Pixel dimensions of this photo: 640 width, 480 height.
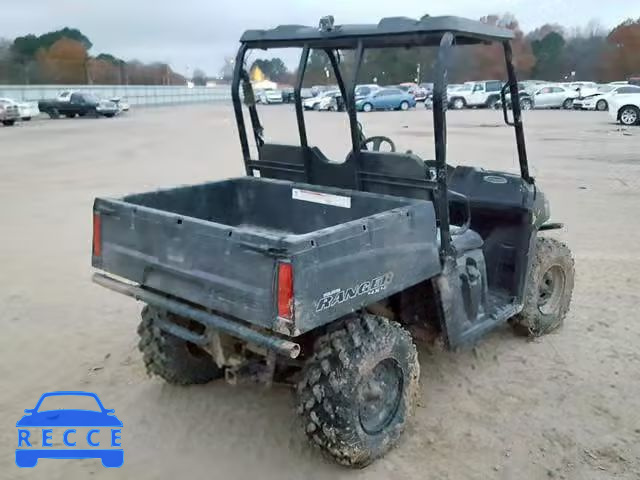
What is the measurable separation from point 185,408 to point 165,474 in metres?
0.69

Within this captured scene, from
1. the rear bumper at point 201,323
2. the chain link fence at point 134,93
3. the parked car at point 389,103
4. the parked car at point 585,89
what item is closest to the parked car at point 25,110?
A: the chain link fence at point 134,93

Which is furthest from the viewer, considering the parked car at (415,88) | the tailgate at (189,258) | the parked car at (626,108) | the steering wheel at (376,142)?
the parked car at (626,108)

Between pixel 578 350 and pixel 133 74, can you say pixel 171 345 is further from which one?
pixel 133 74

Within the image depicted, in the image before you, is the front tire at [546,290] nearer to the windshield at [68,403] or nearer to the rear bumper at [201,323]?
the rear bumper at [201,323]

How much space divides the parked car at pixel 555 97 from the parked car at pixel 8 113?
1007 inches

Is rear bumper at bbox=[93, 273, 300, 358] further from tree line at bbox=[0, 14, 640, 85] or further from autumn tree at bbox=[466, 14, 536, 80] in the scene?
tree line at bbox=[0, 14, 640, 85]

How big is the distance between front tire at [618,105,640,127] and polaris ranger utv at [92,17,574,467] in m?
21.2

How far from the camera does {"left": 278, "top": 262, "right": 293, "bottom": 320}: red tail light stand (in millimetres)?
2932

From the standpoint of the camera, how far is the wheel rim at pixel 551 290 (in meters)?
5.16

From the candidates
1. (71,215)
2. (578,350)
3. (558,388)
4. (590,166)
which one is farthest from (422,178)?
(590,166)

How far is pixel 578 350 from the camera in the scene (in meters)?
4.89

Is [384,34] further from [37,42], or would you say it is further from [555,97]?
[37,42]

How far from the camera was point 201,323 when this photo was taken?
3.65 m

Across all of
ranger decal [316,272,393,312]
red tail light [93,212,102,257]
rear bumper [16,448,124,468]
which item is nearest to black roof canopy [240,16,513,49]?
ranger decal [316,272,393,312]
